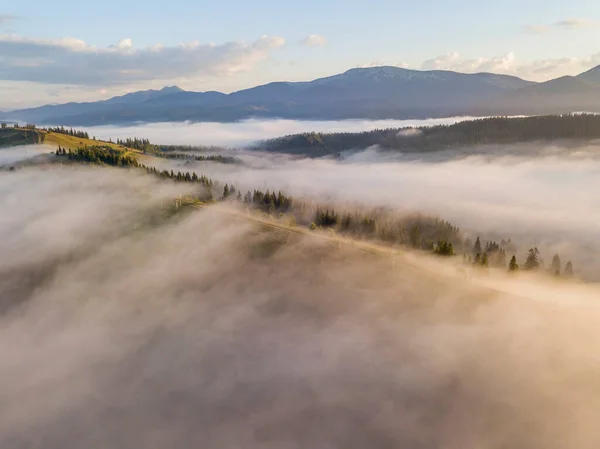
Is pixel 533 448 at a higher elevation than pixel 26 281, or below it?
below

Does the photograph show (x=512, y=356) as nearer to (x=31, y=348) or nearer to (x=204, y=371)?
(x=204, y=371)

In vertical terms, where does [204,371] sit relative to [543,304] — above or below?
below

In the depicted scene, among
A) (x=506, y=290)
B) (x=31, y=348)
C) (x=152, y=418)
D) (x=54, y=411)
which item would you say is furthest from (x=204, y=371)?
(x=506, y=290)

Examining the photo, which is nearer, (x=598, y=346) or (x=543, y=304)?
(x=598, y=346)

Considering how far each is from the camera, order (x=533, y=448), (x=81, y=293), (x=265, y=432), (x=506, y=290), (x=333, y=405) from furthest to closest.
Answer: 1. (x=81, y=293)
2. (x=506, y=290)
3. (x=333, y=405)
4. (x=265, y=432)
5. (x=533, y=448)

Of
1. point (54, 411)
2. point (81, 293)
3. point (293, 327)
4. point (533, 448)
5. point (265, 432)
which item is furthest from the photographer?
point (81, 293)

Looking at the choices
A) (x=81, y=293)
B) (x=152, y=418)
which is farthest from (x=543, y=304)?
(x=81, y=293)

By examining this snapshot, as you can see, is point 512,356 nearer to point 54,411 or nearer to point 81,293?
point 54,411

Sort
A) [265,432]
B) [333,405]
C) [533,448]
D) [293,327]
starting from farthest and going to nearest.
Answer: [293,327]
[333,405]
[265,432]
[533,448]

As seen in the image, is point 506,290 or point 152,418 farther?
point 506,290

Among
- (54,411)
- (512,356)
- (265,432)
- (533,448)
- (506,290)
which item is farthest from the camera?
(506,290)
